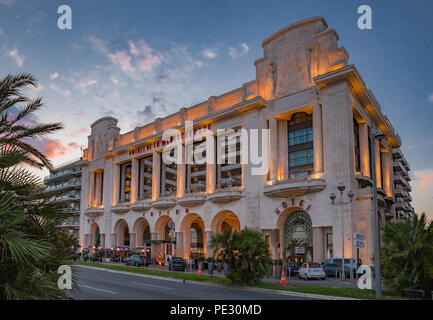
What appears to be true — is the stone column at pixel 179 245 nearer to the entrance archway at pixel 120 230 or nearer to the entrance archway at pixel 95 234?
the entrance archway at pixel 120 230

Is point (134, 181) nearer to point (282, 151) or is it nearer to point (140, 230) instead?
point (140, 230)

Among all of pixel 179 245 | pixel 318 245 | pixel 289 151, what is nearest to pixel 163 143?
pixel 179 245

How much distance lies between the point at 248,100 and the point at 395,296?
93.2ft

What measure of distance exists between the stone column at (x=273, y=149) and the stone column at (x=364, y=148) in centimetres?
902

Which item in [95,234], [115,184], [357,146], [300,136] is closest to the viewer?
[300,136]

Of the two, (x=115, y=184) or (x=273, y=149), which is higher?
(x=273, y=149)

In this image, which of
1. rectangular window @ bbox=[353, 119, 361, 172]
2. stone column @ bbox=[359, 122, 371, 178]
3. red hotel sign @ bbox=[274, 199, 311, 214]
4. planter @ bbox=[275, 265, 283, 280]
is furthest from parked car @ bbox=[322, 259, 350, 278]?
rectangular window @ bbox=[353, 119, 361, 172]

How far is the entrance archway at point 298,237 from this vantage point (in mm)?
36987

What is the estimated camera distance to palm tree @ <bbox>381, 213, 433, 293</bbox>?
1414cm

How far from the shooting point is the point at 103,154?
62.8 m

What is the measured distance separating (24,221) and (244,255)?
1547 centimetres

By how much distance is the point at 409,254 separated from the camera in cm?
1468

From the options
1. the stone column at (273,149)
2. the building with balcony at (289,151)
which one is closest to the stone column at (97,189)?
the building with balcony at (289,151)

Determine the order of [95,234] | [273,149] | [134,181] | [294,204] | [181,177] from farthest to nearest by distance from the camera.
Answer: [95,234]
[134,181]
[181,177]
[273,149]
[294,204]
